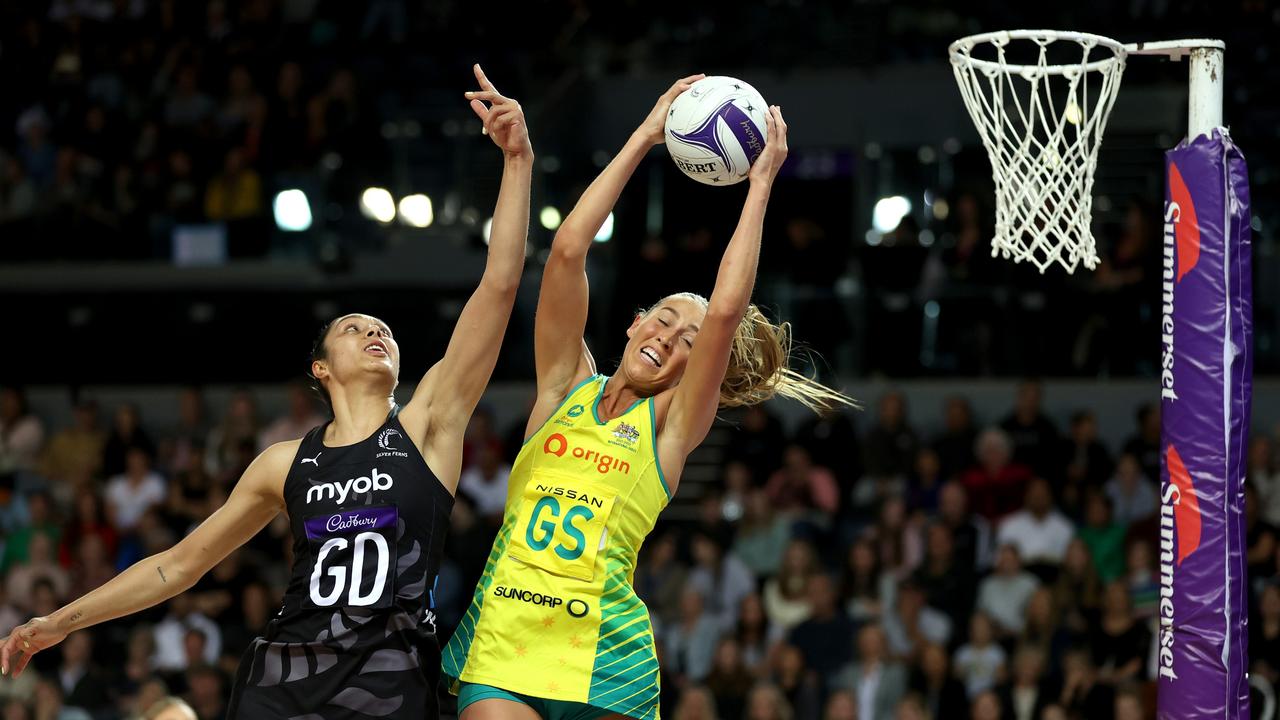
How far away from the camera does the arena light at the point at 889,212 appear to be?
51.9 feet

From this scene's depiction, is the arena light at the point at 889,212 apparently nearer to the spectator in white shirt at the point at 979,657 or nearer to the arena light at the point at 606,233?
the arena light at the point at 606,233

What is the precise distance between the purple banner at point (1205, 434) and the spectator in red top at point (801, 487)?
738 cm

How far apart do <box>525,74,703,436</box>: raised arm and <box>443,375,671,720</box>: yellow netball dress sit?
25 cm

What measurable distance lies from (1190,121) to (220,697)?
864 centimetres

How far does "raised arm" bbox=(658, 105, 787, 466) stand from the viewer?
17.3ft

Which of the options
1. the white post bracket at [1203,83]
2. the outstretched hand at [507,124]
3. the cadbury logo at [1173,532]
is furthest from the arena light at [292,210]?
the cadbury logo at [1173,532]

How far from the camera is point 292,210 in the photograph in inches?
632

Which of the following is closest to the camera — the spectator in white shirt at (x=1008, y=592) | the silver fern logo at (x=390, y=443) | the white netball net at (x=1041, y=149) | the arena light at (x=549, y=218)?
the silver fern logo at (x=390, y=443)

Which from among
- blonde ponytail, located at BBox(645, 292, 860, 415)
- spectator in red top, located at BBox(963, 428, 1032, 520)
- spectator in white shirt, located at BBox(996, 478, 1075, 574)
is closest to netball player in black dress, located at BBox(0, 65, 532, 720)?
blonde ponytail, located at BBox(645, 292, 860, 415)

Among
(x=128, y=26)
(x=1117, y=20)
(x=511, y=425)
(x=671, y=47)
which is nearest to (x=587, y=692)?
(x=511, y=425)

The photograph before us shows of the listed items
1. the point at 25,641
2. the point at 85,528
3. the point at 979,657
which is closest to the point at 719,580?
the point at 979,657

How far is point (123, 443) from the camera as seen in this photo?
1502 centimetres

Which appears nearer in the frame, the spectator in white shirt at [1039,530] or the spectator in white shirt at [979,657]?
the spectator in white shirt at [979,657]

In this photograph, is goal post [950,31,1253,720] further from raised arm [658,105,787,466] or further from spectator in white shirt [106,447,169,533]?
spectator in white shirt [106,447,169,533]
